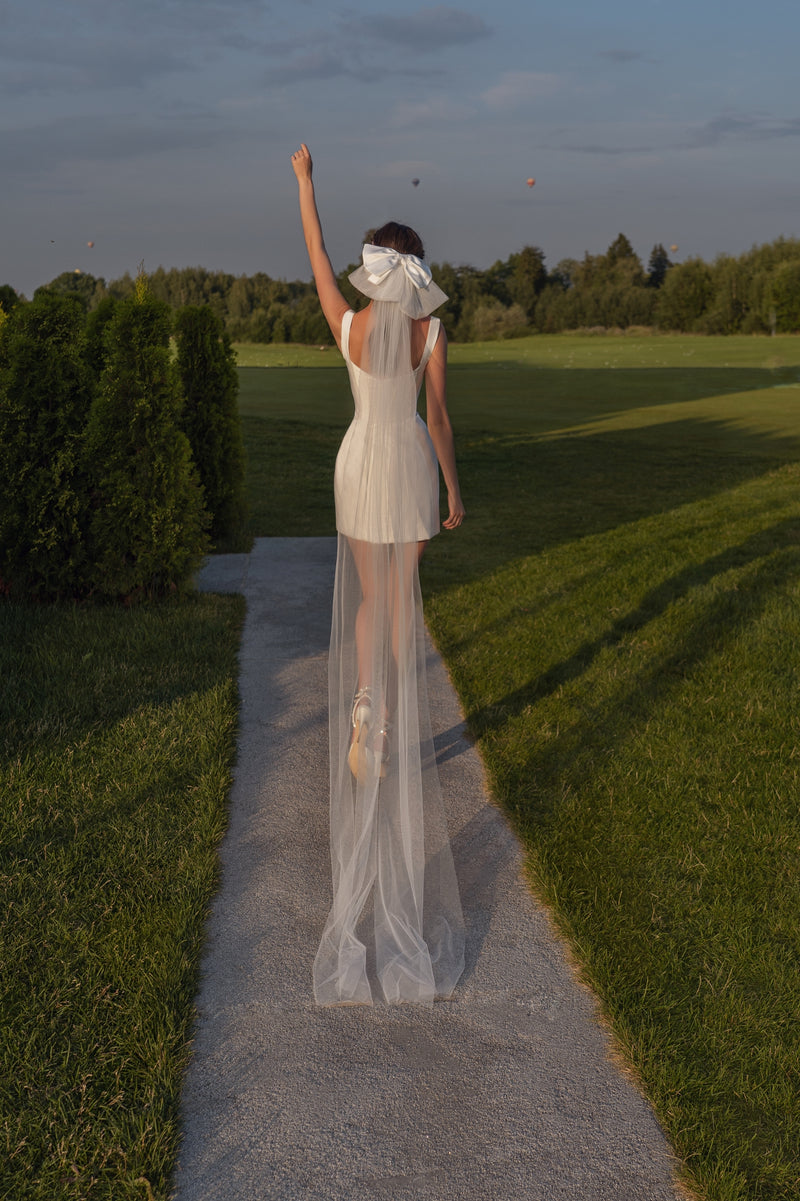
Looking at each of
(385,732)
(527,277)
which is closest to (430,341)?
(385,732)

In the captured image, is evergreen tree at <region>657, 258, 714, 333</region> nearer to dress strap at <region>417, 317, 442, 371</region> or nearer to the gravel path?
dress strap at <region>417, 317, 442, 371</region>

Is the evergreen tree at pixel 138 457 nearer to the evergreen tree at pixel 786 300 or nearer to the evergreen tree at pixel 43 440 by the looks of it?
the evergreen tree at pixel 43 440

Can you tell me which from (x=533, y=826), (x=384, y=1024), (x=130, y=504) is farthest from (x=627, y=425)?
(x=384, y=1024)

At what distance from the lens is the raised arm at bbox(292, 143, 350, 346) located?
3.60 meters

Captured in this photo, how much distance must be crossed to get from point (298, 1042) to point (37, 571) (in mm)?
5278

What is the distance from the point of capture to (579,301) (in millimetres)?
82625

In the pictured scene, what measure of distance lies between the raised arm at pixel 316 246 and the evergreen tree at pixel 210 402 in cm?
646

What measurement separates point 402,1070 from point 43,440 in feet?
18.5

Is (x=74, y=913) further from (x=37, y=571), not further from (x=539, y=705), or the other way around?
(x=37, y=571)

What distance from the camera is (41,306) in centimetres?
724

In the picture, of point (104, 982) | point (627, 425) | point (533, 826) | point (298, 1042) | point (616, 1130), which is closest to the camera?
point (616, 1130)

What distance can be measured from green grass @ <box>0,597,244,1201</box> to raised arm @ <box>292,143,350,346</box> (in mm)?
2220

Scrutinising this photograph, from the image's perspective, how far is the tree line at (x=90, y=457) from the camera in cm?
714

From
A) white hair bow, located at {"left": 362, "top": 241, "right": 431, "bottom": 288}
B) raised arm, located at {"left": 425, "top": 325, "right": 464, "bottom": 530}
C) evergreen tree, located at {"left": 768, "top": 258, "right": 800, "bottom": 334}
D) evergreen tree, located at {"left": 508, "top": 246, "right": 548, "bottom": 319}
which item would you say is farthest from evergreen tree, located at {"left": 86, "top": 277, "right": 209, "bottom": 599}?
evergreen tree, located at {"left": 508, "top": 246, "right": 548, "bottom": 319}
